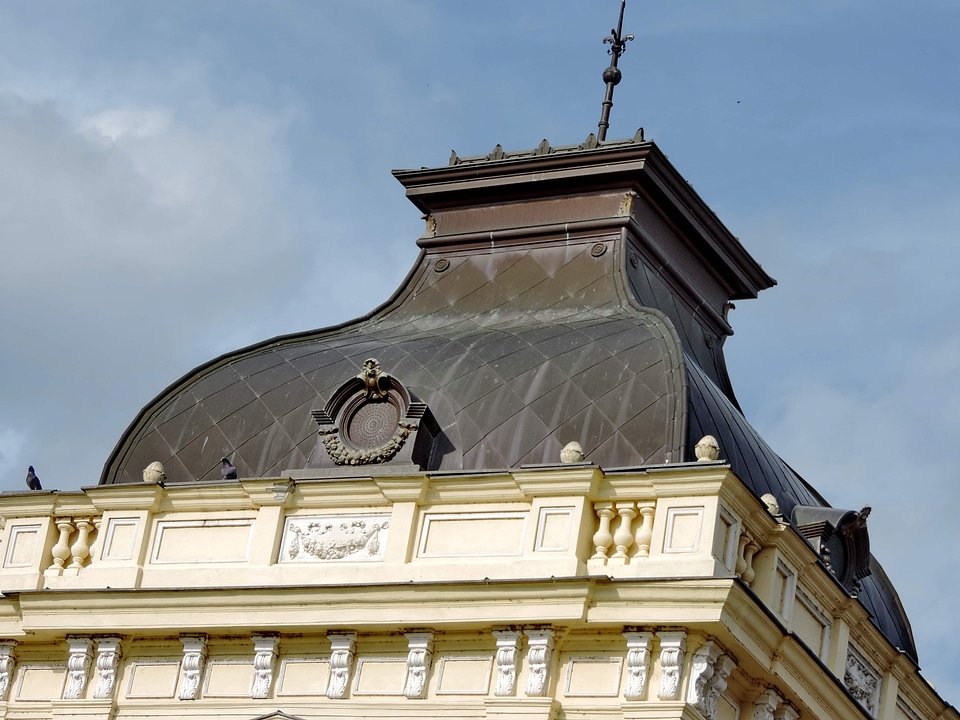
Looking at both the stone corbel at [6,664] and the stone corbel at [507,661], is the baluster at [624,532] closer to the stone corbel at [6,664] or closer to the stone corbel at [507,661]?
the stone corbel at [507,661]

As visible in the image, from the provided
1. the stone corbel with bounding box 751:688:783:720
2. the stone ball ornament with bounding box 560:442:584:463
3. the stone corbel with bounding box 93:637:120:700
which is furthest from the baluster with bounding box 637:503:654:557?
the stone corbel with bounding box 93:637:120:700

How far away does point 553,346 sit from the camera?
32.1 meters

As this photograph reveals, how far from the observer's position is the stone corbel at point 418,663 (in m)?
28.5

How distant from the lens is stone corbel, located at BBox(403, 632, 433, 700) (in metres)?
28.5

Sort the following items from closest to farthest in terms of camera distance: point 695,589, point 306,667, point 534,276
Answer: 1. point 695,589
2. point 306,667
3. point 534,276

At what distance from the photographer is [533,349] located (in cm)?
3212

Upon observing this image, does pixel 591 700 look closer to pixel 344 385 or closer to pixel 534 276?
pixel 344 385

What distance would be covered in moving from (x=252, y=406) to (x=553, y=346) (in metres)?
4.17

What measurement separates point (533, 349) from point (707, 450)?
4.29 m

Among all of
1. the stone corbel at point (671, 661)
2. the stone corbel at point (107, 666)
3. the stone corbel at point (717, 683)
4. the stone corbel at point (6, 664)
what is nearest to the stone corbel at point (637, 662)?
the stone corbel at point (671, 661)

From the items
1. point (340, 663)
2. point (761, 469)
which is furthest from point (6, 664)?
point (761, 469)

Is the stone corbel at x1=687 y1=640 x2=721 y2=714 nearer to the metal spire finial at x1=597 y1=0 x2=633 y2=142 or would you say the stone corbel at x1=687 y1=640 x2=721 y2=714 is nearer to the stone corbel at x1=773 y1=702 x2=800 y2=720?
the stone corbel at x1=773 y1=702 x2=800 y2=720

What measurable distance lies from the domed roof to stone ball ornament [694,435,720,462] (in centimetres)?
88

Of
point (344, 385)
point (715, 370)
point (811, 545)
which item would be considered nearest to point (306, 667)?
point (344, 385)
